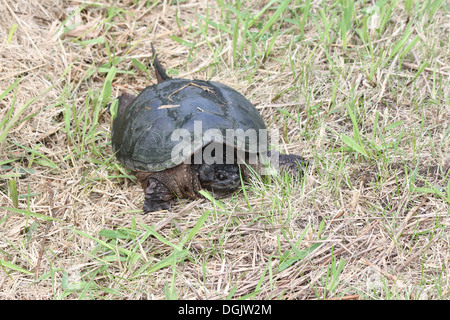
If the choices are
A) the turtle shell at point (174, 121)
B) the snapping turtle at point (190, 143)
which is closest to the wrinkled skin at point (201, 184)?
the snapping turtle at point (190, 143)

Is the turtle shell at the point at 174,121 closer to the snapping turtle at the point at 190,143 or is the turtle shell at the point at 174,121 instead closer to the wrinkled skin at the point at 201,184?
the snapping turtle at the point at 190,143

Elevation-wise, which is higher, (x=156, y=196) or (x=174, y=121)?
(x=174, y=121)

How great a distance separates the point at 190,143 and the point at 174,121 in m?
0.22

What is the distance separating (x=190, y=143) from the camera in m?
2.96

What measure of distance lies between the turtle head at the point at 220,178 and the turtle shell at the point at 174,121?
187 mm

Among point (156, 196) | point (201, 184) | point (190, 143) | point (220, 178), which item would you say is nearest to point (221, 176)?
point (220, 178)

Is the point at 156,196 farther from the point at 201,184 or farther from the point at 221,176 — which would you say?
the point at 221,176

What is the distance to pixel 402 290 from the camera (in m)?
2.37

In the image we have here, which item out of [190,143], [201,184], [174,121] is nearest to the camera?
[190,143]

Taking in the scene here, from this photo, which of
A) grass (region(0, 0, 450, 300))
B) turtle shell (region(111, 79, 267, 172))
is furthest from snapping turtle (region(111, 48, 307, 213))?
grass (region(0, 0, 450, 300))

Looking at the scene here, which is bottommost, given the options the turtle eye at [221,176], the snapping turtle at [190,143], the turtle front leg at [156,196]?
the turtle front leg at [156,196]

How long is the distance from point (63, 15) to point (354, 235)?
3477mm

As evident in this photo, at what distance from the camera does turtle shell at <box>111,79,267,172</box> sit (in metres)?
3.01

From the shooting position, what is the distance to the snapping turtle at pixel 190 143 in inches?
119
